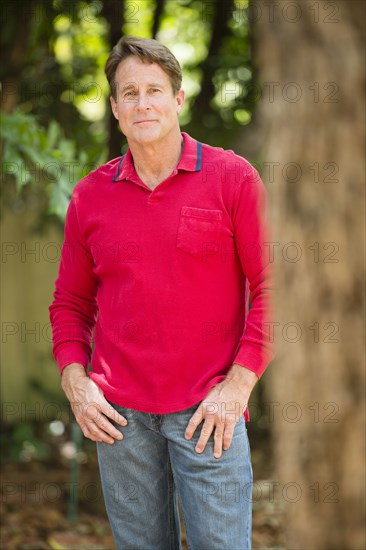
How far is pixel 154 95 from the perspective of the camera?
7.63ft

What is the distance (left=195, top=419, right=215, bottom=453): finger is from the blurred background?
0.87 ft

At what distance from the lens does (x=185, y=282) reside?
7.27ft

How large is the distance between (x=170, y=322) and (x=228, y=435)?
0.36 meters

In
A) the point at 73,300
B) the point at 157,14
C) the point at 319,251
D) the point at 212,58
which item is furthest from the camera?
the point at 157,14

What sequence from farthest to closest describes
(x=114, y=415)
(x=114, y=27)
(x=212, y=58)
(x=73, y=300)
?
(x=212, y=58) → (x=114, y=27) → (x=73, y=300) → (x=114, y=415)

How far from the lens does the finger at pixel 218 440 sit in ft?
7.14

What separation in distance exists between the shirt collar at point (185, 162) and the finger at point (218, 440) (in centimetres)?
75

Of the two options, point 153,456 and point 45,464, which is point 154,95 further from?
point 45,464

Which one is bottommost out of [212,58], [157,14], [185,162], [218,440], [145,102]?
[218,440]

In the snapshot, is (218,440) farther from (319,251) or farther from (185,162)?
(319,251)

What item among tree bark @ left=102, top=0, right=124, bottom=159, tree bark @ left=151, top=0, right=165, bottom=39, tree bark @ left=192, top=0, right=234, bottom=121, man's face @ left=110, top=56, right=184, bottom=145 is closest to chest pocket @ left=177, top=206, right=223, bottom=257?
man's face @ left=110, top=56, right=184, bottom=145

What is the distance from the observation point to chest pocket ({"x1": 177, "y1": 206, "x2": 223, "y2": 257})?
2.19 m

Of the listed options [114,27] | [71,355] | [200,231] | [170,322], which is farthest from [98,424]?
[114,27]

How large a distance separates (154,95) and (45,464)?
3666 mm
